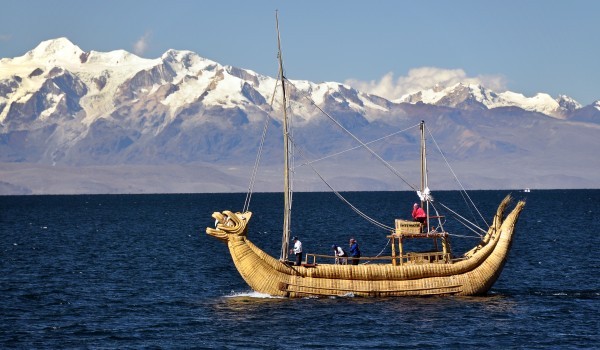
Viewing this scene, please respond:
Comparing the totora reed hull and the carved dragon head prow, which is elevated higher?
the carved dragon head prow

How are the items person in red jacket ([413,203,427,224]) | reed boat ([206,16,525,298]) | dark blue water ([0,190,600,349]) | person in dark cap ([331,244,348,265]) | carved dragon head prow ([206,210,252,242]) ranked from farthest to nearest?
person in red jacket ([413,203,427,224]) → person in dark cap ([331,244,348,265]) → carved dragon head prow ([206,210,252,242]) → reed boat ([206,16,525,298]) → dark blue water ([0,190,600,349])

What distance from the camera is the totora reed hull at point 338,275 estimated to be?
207ft

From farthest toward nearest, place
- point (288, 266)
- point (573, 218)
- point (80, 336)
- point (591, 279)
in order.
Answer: point (573, 218), point (591, 279), point (288, 266), point (80, 336)

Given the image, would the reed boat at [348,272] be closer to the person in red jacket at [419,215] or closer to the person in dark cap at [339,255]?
the person in dark cap at [339,255]

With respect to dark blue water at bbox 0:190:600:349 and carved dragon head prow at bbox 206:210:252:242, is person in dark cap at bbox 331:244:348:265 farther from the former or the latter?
carved dragon head prow at bbox 206:210:252:242

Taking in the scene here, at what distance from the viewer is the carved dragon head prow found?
207ft

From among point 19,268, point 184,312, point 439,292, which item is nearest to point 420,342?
point 439,292

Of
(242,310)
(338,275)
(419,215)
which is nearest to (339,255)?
(338,275)

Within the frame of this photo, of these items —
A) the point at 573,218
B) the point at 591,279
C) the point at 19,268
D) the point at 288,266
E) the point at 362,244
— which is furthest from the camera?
the point at 573,218

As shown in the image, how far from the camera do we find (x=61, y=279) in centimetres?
8025

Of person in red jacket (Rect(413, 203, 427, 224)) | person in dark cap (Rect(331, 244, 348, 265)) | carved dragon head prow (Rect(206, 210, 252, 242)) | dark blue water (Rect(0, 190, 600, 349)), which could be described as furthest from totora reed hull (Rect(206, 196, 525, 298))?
person in red jacket (Rect(413, 203, 427, 224))

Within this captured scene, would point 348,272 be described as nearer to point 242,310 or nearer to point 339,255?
point 339,255

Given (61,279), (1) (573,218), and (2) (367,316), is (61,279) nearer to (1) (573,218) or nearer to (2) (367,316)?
(2) (367,316)

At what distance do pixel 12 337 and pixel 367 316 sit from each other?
707 inches
